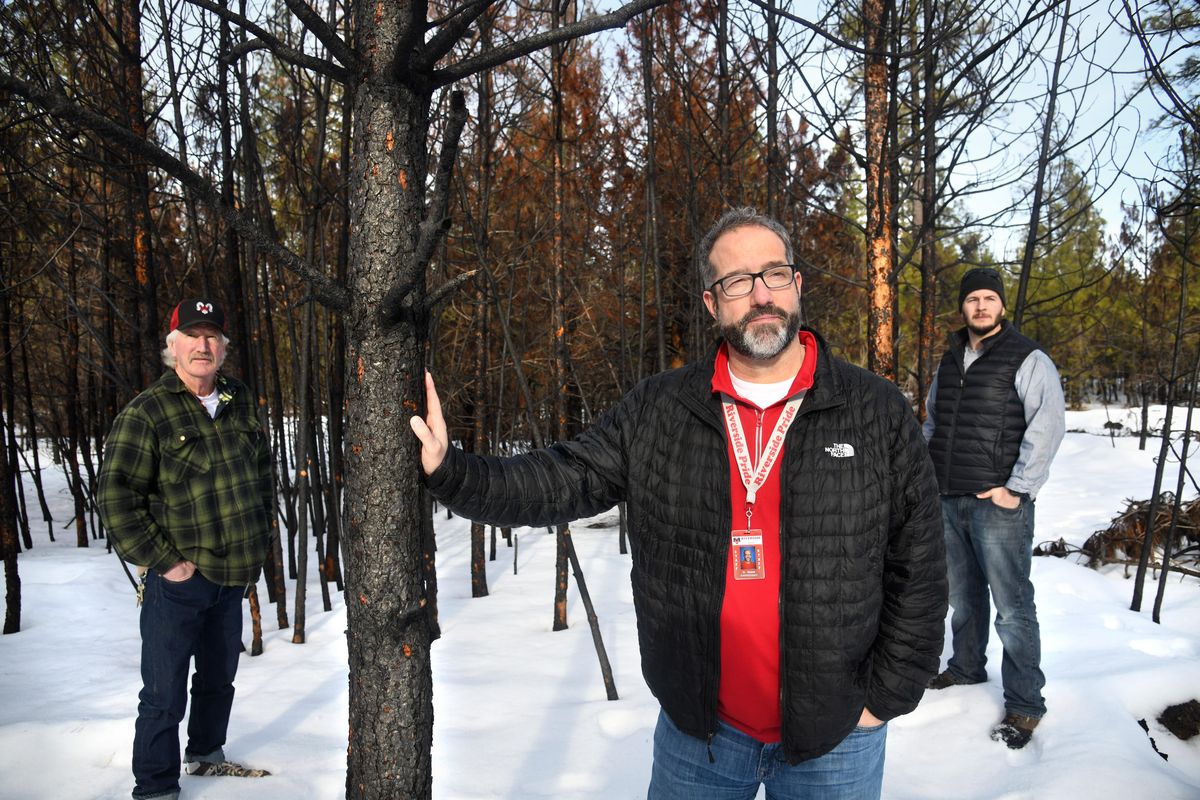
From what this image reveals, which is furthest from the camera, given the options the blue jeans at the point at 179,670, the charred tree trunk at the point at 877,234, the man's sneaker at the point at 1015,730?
the charred tree trunk at the point at 877,234

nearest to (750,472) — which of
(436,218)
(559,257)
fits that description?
(436,218)

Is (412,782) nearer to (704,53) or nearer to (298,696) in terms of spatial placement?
(298,696)

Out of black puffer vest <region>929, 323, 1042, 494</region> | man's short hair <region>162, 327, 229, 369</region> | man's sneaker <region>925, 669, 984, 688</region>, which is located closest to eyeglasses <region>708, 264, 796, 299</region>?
black puffer vest <region>929, 323, 1042, 494</region>

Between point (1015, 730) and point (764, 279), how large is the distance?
2801 millimetres

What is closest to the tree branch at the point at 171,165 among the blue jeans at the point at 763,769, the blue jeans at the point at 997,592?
the blue jeans at the point at 763,769

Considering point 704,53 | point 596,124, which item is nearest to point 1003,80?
point 596,124

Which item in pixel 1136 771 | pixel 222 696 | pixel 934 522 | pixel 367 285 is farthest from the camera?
pixel 222 696

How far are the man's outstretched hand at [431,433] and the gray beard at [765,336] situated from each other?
77 centimetres

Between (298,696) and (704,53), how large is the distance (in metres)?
10.6

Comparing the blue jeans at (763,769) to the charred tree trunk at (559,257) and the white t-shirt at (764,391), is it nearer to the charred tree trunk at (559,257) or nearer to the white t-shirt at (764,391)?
the white t-shirt at (764,391)

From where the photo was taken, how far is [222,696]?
3184 mm

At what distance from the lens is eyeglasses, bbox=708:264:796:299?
1899 mm

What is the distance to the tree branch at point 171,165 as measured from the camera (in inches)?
54.5

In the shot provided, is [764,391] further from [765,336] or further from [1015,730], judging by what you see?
[1015,730]
